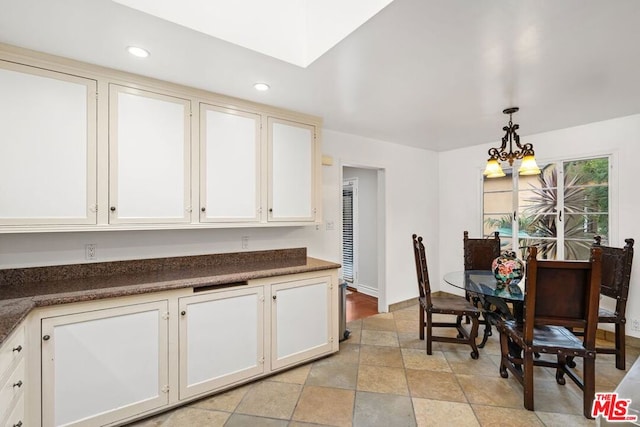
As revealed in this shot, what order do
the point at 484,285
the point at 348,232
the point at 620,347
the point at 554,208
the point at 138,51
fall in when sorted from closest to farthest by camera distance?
the point at 138,51, the point at 620,347, the point at 484,285, the point at 554,208, the point at 348,232

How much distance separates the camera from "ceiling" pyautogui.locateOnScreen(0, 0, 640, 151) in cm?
145

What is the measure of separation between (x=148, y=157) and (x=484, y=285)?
294 centimetres

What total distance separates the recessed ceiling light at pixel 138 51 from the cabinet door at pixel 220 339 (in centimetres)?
157

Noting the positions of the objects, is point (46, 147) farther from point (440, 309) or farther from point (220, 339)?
point (440, 309)

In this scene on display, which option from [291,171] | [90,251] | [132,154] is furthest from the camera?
[291,171]

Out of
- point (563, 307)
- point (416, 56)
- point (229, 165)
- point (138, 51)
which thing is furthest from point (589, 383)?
point (138, 51)

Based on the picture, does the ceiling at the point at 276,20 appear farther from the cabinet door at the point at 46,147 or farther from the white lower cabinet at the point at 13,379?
the white lower cabinet at the point at 13,379

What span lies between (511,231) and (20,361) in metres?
4.77

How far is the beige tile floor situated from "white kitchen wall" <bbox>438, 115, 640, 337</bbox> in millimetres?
1286

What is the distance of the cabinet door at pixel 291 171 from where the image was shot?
269cm

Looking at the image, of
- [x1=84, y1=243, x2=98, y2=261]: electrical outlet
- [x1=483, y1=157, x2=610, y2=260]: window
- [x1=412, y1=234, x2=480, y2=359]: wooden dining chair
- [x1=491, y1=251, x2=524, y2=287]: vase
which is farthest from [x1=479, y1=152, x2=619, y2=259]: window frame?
[x1=84, y1=243, x2=98, y2=261]: electrical outlet

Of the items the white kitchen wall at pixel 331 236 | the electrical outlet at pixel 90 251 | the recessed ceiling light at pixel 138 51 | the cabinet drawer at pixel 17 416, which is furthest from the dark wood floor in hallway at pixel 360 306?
the recessed ceiling light at pixel 138 51

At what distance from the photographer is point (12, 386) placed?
1394 millimetres

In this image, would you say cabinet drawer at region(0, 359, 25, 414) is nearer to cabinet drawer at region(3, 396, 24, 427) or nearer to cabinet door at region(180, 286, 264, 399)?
cabinet drawer at region(3, 396, 24, 427)
